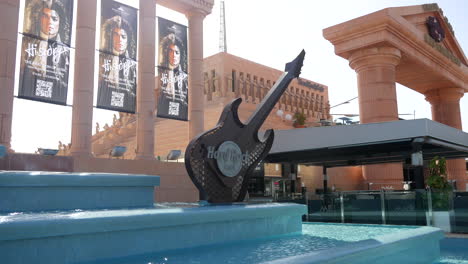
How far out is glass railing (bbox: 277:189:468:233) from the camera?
41.2 ft

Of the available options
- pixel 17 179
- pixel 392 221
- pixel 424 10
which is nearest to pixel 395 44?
pixel 424 10

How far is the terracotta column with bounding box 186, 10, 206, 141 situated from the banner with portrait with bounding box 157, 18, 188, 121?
7.87 ft

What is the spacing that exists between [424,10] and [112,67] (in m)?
22.0

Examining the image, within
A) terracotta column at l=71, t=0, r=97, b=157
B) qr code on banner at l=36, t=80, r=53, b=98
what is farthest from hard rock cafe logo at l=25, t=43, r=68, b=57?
terracotta column at l=71, t=0, r=97, b=157

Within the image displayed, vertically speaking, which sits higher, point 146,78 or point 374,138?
point 146,78

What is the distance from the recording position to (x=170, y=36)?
997 inches

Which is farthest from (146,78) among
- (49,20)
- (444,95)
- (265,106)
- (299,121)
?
(444,95)

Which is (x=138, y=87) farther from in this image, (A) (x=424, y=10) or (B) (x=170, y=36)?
(A) (x=424, y=10)

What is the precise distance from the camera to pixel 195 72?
93.3 feet

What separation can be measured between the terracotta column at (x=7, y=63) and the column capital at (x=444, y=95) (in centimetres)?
3291

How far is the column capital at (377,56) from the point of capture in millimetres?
26031

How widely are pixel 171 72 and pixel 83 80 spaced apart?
5.27 meters

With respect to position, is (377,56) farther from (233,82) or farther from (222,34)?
(222,34)

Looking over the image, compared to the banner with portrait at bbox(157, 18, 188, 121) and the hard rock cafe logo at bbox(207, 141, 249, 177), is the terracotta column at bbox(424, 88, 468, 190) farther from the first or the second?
the hard rock cafe logo at bbox(207, 141, 249, 177)
